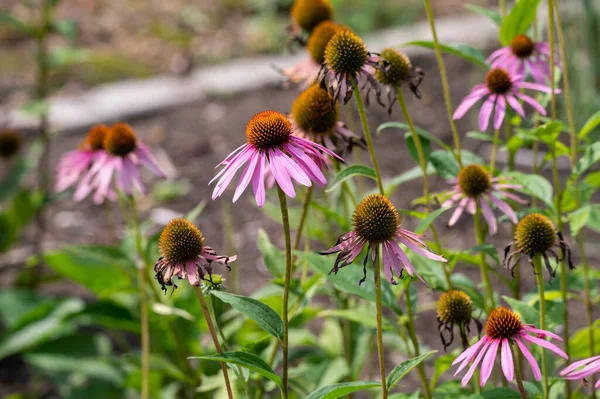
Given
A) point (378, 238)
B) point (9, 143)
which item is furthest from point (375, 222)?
point (9, 143)

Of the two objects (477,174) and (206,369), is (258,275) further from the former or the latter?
(477,174)

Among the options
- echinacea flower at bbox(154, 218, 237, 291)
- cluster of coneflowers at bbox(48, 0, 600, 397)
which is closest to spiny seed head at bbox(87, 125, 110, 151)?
cluster of coneflowers at bbox(48, 0, 600, 397)

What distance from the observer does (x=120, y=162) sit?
166 centimetres

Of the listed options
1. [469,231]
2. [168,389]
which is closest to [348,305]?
[168,389]

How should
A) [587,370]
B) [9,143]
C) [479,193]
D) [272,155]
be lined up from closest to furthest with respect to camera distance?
[587,370] → [272,155] → [479,193] → [9,143]

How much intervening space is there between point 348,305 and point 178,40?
372 centimetres

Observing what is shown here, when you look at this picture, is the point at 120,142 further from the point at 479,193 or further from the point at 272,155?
the point at 479,193

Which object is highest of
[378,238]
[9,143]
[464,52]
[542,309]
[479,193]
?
[9,143]

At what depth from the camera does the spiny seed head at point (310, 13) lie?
6.09 ft

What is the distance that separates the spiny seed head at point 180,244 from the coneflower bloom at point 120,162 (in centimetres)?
54

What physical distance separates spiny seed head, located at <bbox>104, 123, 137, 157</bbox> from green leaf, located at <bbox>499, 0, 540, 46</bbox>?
2.72 feet

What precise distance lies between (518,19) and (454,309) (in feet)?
1.86

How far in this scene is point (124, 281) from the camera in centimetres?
213

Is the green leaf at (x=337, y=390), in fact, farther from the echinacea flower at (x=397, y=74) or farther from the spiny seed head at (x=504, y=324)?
the echinacea flower at (x=397, y=74)
